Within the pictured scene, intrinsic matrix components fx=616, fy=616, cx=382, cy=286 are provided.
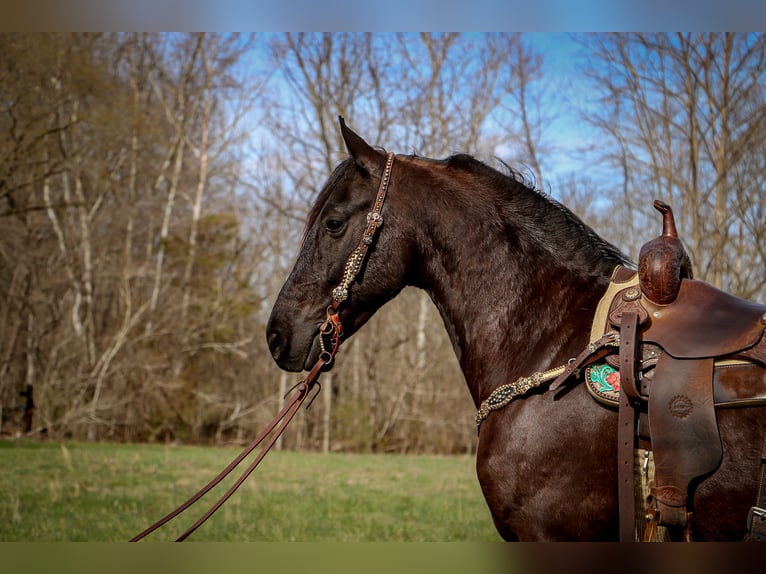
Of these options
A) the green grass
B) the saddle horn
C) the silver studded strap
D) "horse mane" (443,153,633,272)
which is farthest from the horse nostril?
the green grass

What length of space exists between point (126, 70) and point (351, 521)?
47.1ft

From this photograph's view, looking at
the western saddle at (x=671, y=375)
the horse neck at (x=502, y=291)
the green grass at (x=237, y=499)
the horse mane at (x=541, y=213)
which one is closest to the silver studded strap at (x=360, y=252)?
the horse neck at (x=502, y=291)

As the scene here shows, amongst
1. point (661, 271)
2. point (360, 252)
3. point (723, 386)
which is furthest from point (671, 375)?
point (360, 252)

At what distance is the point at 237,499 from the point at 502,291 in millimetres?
5673

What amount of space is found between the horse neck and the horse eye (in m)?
0.23

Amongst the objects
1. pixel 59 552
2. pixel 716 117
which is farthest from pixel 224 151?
pixel 59 552

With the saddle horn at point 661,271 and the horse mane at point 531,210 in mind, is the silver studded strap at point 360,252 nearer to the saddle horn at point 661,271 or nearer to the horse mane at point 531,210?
the horse mane at point 531,210

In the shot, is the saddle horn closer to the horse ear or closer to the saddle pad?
the saddle pad

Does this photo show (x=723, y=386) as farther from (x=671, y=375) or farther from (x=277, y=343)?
(x=277, y=343)

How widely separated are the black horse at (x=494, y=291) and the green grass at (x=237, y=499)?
11.1ft

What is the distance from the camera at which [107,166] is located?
48.6ft

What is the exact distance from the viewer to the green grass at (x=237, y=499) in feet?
16.2

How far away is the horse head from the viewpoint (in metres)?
1.86

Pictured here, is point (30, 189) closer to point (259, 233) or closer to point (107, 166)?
point (107, 166)
